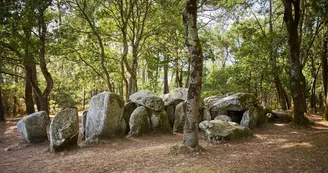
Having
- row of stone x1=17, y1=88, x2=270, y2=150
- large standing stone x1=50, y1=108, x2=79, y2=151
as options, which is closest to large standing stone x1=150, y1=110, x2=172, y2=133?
row of stone x1=17, y1=88, x2=270, y2=150

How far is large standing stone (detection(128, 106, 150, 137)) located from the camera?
9.93 m

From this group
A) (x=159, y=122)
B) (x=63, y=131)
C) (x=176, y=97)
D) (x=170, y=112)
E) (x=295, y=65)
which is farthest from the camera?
(x=176, y=97)

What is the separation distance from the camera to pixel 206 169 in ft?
16.8

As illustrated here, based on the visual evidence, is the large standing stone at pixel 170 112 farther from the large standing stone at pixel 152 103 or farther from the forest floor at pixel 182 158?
the forest floor at pixel 182 158

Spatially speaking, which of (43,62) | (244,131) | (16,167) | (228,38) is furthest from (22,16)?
(228,38)

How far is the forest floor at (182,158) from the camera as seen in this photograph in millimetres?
5270

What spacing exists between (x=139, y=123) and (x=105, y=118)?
146 cm

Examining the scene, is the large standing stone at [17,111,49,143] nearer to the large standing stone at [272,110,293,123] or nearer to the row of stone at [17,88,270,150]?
the row of stone at [17,88,270,150]

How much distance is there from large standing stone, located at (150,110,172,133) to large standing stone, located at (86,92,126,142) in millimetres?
A: 1388

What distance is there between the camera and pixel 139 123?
32.9 ft

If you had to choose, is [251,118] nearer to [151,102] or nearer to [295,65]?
[295,65]

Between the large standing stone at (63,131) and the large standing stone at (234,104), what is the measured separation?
658cm

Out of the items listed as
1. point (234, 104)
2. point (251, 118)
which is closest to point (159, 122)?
point (234, 104)

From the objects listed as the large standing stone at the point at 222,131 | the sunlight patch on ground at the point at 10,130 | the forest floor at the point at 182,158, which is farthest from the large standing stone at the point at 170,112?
the sunlight patch on ground at the point at 10,130
